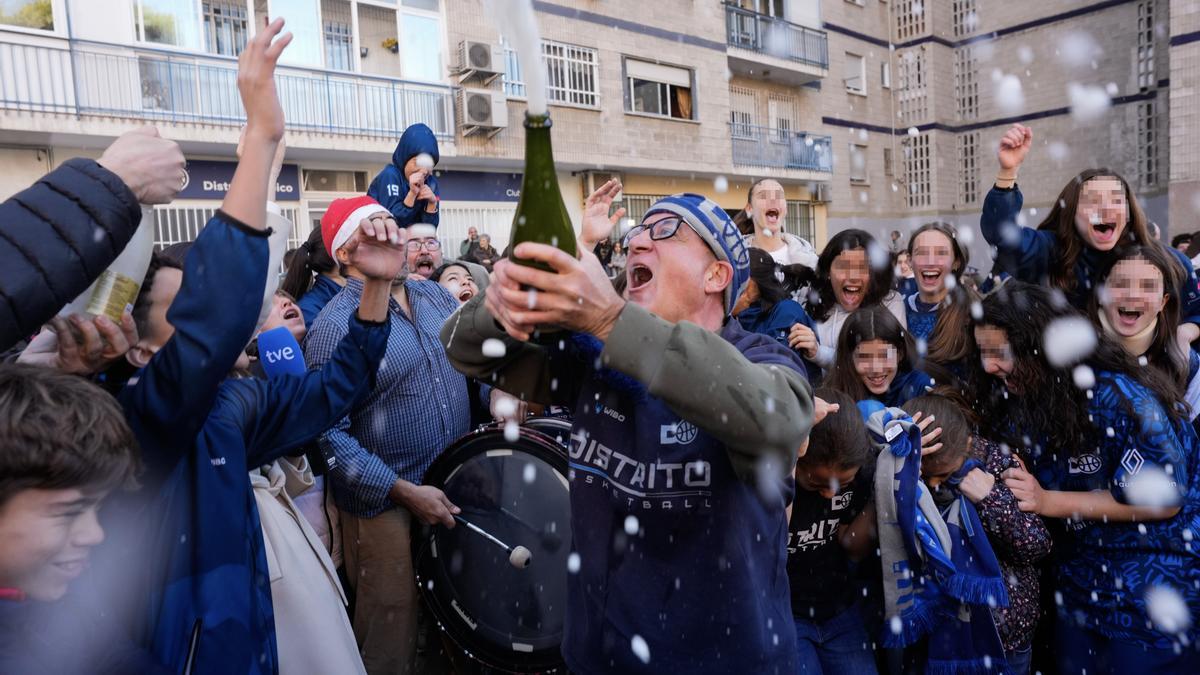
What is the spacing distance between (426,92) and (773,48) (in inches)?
461

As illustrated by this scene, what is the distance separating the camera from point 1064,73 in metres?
28.5

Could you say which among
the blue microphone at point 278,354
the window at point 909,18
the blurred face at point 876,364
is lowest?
the blurred face at point 876,364

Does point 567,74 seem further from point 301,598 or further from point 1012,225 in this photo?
point 301,598

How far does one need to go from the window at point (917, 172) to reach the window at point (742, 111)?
8.59 m

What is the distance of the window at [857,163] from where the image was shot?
1091 inches

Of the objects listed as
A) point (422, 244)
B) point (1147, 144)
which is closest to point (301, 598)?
point (422, 244)

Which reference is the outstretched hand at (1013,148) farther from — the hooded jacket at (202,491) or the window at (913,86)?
the window at (913,86)

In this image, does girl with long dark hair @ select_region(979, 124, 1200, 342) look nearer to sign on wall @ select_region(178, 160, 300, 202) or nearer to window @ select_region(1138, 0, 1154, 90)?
sign on wall @ select_region(178, 160, 300, 202)

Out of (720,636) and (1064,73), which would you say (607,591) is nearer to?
(720,636)

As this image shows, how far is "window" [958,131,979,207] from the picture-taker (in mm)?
30312

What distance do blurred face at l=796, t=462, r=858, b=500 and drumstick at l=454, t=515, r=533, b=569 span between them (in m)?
1.09

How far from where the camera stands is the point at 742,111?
2416 cm

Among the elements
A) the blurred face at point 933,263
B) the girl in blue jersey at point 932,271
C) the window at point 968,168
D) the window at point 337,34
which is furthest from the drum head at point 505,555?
the window at point 968,168

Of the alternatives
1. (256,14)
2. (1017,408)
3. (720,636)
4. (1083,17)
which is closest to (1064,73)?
(1083,17)
